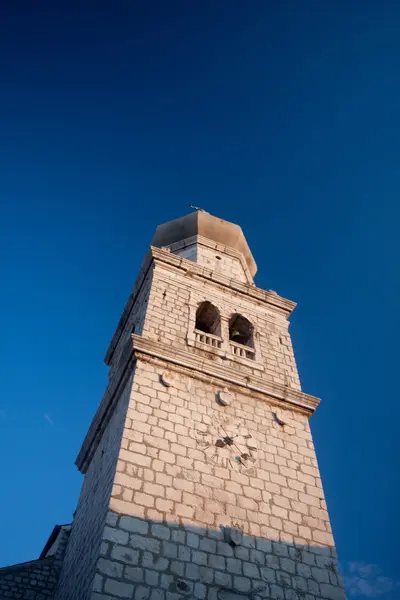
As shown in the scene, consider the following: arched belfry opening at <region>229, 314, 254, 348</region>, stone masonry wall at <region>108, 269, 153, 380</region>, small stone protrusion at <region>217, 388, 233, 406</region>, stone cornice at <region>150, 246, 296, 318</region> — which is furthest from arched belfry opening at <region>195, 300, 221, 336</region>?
small stone protrusion at <region>217, 388, 233, 406</region>

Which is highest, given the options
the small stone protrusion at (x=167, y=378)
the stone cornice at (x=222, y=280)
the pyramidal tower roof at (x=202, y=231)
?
the pyramidal tower roof at (x=202, y=231)

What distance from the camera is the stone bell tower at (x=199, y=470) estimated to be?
7.08 metres

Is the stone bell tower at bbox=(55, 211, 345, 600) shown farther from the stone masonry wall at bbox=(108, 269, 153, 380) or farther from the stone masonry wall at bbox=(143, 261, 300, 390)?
the stone masonry wall at bbox=(108, 269, 153, 380)

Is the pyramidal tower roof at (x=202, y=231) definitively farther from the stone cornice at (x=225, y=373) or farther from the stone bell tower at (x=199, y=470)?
the stone cornice at (x=225, y=373)

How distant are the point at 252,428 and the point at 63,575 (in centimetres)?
457

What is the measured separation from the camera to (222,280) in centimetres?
1346

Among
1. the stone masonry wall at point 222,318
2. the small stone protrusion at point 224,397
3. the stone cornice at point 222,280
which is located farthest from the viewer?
the stone cornice at point 222,280

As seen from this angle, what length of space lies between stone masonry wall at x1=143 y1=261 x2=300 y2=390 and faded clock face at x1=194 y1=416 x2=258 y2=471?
1.83 m

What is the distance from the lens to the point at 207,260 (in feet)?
50.1

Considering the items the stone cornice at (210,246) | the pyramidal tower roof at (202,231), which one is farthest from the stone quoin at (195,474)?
the pyramidal tower roof at (202,231)

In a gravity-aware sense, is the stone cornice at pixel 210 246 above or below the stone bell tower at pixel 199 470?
above

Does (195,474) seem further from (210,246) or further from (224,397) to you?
(210,246)

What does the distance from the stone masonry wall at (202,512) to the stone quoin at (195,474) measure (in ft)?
0.06

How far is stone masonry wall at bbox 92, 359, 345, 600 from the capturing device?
272 inches
